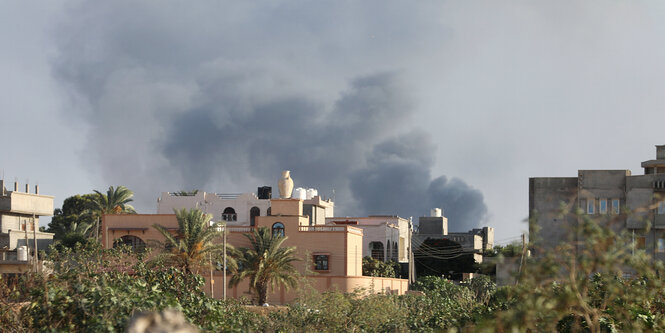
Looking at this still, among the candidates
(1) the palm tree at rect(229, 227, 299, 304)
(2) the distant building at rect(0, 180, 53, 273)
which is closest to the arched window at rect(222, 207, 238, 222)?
(2) the distant building at rect(0, 180, 53, 273)

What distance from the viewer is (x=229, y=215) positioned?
72.4 metres

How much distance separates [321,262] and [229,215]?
83.0 ft

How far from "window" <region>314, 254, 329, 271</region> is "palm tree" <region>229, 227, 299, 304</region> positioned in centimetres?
366

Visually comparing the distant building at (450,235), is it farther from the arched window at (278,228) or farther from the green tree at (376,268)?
the arched window at (278,228)

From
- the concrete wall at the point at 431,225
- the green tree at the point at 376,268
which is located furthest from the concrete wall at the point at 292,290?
the concrete wall at the point at 431,225

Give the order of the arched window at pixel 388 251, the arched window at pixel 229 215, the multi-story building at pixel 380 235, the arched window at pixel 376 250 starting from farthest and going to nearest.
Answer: the arched window at pixel 229 215 < the arched window at pixel 388 251 < the arched window at pixel 376 250 < the multi-story building at pixel 380 235

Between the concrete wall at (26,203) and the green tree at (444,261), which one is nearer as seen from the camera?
the concrete wall at (26,203)

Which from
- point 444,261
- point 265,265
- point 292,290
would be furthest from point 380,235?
point 265,265

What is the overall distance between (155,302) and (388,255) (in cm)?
5651

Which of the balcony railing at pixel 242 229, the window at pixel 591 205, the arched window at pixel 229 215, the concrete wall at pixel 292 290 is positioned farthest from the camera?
the arched window at pixel 229 215

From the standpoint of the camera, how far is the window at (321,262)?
48.6 m

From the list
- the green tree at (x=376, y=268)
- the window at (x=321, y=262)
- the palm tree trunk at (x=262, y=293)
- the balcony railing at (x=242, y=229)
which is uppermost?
the balcony railing at (x=242, y=229)

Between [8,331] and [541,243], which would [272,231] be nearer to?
[8,331]

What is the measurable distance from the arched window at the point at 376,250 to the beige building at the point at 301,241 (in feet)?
47.7
